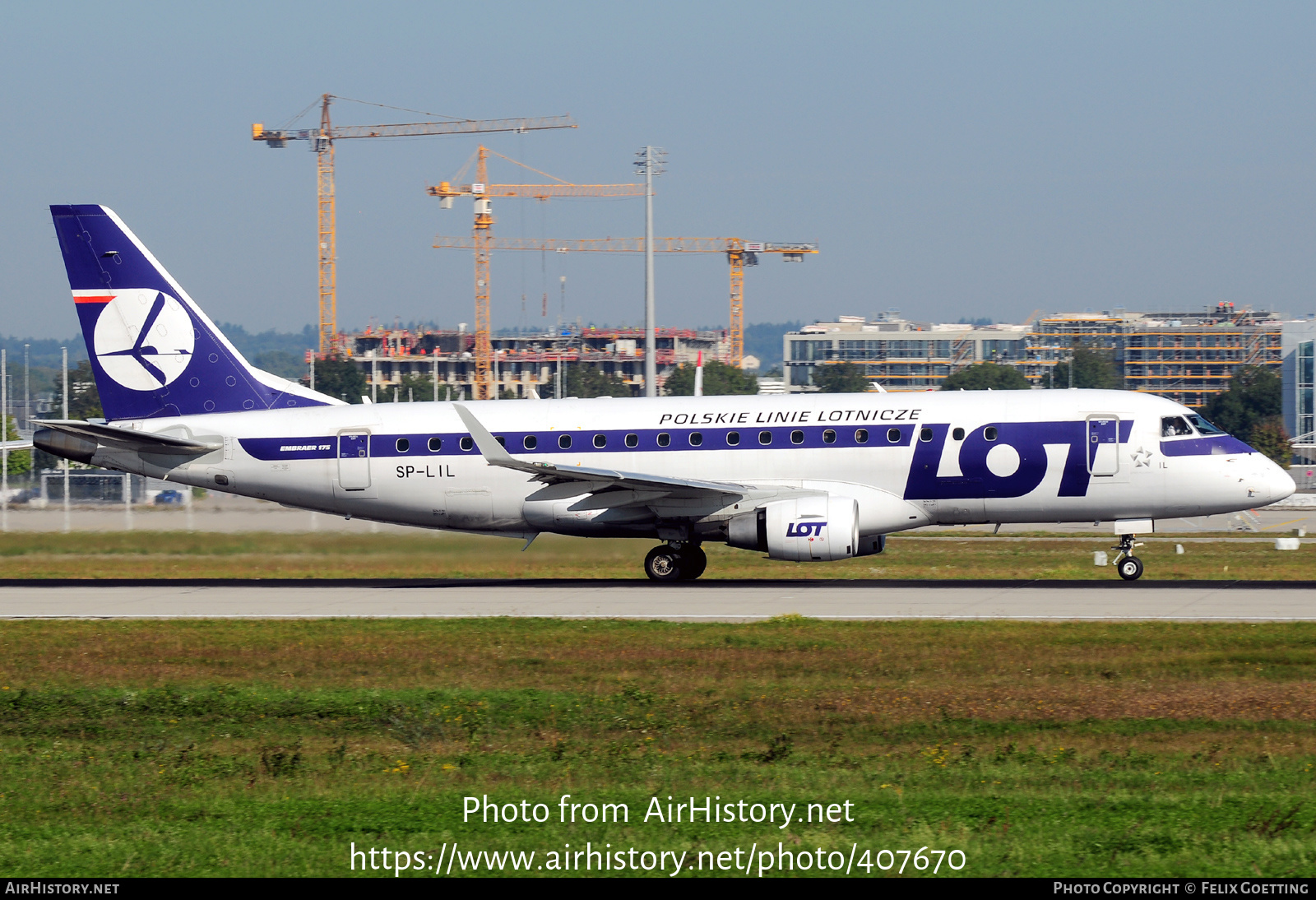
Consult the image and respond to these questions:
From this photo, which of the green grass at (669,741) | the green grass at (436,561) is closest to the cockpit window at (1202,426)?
the green grass at (436,561)

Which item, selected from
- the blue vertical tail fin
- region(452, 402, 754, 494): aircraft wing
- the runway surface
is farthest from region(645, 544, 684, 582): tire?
the blue vertical tail fin

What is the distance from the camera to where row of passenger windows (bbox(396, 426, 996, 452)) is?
29.7 meters

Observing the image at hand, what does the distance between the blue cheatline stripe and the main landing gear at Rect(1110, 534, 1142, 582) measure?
5.17m

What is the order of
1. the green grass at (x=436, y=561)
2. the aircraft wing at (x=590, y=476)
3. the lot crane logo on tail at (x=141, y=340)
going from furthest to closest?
the green grass at (x=436, y=561)
the lot crane logo on tail at (x=141, y=340)
the aircraft wing at (x=590, y=476)

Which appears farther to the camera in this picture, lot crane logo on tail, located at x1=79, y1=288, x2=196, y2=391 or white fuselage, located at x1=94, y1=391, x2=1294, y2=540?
lot crane logo on tail, located at x1=79, y1=288, x2=196, y2=391

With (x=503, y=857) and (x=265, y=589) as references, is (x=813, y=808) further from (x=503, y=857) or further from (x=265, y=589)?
(x=265, y=589)

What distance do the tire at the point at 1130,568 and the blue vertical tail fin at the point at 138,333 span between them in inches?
755

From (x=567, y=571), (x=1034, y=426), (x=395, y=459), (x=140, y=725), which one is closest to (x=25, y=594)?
(x=395, y=459)

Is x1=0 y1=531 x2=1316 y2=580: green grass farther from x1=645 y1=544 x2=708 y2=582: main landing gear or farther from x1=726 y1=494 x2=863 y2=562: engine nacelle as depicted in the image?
x1=726 y1=494 x2=863 y2=562: engine nacelle

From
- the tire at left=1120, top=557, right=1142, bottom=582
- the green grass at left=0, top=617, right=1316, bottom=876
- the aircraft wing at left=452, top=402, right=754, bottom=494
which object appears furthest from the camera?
the tire at left=1120, top=557, right=1142, bottom=582

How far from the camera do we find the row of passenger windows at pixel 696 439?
2972 cm

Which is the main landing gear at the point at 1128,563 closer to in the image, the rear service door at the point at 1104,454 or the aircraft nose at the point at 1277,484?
the rear service door at the point at 1104,454

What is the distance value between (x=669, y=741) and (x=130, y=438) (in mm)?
21355

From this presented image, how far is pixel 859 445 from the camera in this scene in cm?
2992
